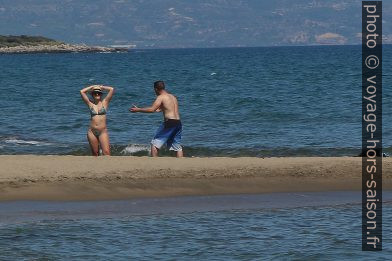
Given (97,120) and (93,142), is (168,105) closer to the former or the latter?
(97,120)

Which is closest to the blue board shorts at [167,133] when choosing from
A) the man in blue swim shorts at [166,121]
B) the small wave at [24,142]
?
the man in blue swim shorts at [166,121]

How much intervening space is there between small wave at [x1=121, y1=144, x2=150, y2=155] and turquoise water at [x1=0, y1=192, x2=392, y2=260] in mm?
7686

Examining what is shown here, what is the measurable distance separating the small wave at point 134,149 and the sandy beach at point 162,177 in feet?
19.1

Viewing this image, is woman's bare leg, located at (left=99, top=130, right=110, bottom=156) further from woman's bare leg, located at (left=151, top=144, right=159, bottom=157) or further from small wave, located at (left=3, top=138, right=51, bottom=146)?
small wave, located at (left=3, top=138, right=51, bottom=146)

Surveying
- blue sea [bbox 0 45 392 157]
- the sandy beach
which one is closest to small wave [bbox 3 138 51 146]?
blue sea [bbox 0 45 392 157]

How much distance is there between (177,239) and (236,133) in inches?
575

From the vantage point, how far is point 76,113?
32.4 m

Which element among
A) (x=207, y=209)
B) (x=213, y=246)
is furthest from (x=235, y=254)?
(x=207, y=209)

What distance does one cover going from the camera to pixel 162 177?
1428cm

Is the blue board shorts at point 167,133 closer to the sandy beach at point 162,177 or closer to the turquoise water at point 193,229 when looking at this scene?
the sandy beach at point 162,177

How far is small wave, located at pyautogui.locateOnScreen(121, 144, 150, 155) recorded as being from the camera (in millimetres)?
21092

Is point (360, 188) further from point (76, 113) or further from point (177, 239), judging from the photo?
point (76, 113)

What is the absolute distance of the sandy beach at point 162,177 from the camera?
13.6 metres

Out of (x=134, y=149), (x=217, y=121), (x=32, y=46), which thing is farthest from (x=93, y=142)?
(x=32, y=46)
